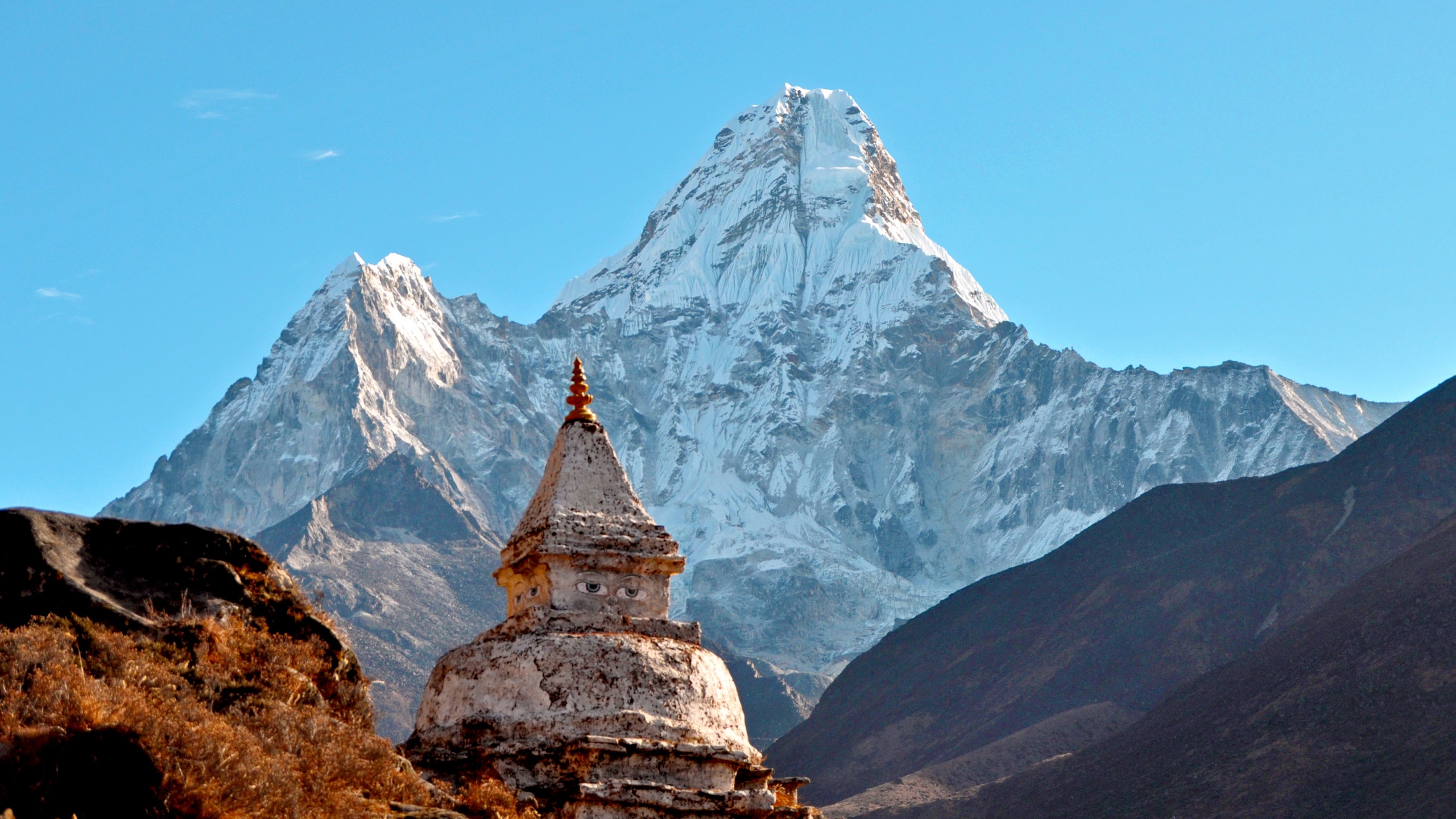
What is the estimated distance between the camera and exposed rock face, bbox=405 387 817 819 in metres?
17.2

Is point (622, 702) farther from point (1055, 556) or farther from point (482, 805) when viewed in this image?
point (1055, 556)

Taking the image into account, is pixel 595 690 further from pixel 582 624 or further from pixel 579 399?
pixel 579 399

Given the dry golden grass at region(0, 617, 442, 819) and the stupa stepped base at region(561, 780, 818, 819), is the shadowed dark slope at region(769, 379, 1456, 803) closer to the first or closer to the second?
the stupa stepped base at region(561, 780, 818, 819)

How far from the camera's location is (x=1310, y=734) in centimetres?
8462

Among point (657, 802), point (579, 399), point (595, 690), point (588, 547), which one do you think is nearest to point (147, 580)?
point (595, 690)

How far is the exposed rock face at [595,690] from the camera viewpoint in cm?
1725

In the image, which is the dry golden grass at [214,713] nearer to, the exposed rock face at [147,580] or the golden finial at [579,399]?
the exposed rock face at [147,580]

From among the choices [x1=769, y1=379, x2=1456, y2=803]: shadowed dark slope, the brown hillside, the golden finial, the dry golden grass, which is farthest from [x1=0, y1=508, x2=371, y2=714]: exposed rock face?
[x1=769, y1=379, x2=1456, y2=803]: shadowed dark slope

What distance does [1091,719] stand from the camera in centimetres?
11838

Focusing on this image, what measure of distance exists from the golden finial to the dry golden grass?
6.54 metres

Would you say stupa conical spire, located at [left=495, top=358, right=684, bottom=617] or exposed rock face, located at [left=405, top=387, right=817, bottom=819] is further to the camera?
stupa conical spire, located at [left=495, top=358, right=684, bottom=617]

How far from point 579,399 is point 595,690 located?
490 cm

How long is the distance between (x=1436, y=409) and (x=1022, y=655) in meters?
34.1

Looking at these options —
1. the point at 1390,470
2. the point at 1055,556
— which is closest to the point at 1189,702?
the point at 1390,470
